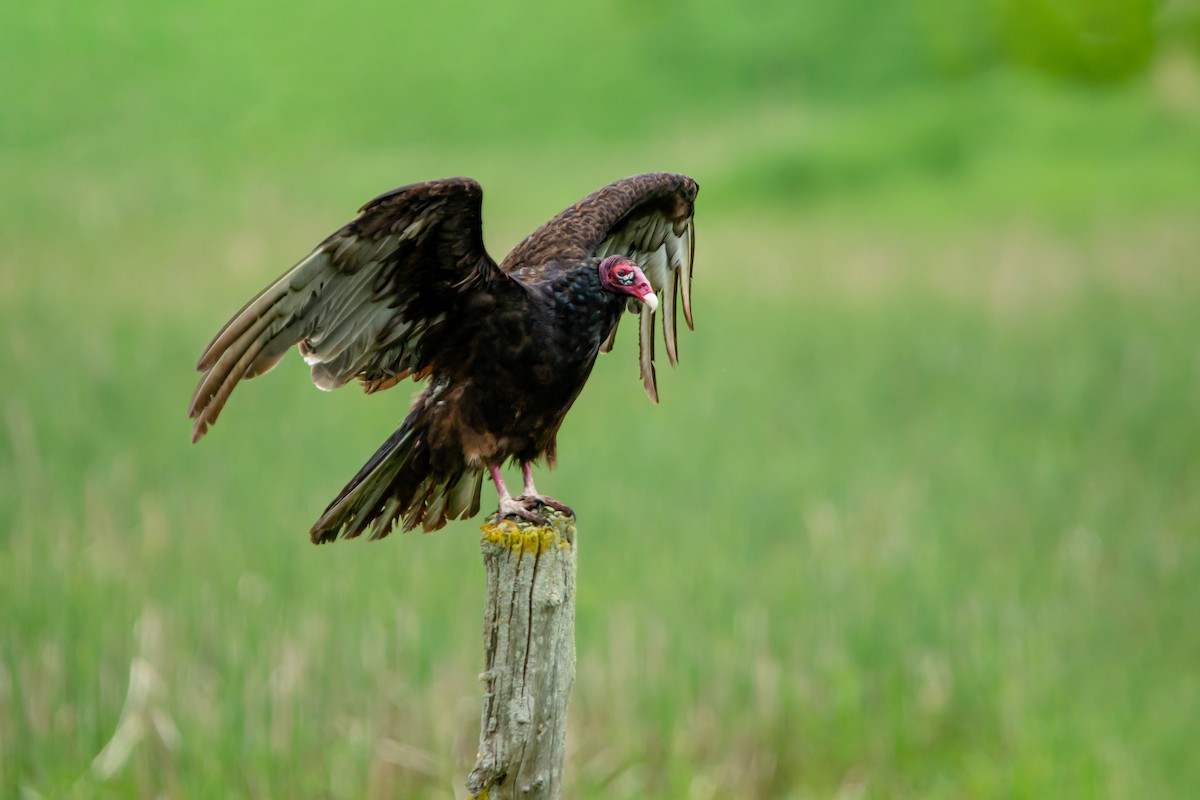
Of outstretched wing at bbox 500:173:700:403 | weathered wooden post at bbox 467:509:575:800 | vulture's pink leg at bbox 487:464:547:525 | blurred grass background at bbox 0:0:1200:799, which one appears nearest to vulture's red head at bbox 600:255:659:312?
outstretched wing at bbox 500:173:700:403

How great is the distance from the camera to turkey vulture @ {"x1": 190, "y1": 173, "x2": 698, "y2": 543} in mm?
2393

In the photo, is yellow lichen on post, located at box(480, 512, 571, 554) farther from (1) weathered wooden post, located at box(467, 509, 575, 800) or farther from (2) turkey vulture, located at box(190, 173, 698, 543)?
(2) turkey vulture, located at box(190, 173, 698, 543)

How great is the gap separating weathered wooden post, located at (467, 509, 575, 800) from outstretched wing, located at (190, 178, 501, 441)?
507 millimetres

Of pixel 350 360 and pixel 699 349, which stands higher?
pixel 699 349

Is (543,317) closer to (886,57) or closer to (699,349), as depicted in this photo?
(699,349)

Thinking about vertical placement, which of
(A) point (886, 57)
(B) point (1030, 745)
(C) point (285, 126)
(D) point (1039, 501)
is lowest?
(B) point (1030, 745)

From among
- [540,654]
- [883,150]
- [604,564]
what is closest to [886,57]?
[883,150]

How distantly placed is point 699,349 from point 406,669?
3.22m

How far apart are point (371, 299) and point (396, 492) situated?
429 mm

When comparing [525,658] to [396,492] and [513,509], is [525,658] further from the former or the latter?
[396,492]

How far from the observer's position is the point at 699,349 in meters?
6.57

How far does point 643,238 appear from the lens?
129 inches

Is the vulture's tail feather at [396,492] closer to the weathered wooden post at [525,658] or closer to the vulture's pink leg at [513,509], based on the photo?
the vulture's pink leg at [513,509]

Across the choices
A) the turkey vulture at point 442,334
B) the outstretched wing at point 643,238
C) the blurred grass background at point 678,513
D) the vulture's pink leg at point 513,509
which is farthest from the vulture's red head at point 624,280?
the blurred grass background at point 678,513
